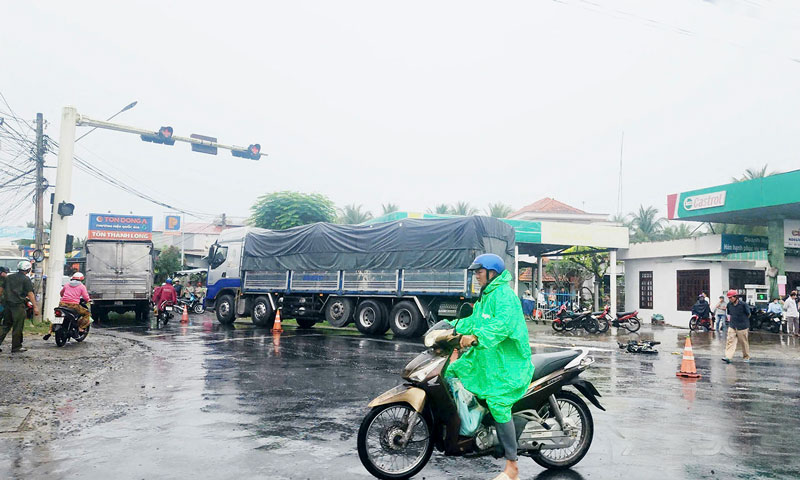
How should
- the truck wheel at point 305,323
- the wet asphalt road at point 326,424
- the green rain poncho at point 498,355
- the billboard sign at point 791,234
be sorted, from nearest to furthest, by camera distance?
1. the green rain poncho at point 498,355
2. the wet asphalt road at point 326,424
3. the truck wheel at point 305,323
4. the billboard sign at point 791,234

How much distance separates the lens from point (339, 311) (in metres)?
18.4

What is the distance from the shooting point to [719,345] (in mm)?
17531

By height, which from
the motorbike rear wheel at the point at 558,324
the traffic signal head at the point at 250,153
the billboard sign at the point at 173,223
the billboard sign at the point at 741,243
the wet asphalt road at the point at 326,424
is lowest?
the wet asphalt road at the point at 326,424

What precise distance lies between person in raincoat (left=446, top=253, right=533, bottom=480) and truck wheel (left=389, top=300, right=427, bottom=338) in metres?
11.9

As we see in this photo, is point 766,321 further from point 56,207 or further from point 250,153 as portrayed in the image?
point 56,207

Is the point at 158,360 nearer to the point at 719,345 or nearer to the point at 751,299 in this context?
the point at 719,345

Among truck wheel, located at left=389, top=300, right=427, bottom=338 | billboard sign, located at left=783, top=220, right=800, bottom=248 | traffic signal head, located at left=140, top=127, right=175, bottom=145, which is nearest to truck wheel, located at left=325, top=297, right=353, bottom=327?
truck wheel, located at left=389, top=300, right=427, bottom=338

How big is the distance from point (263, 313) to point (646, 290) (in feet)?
65.1

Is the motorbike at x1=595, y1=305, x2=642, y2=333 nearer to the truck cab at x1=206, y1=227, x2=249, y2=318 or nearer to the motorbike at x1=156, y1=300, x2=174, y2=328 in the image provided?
the truck cab at x1=206, y1=227, x2=249, y2=318

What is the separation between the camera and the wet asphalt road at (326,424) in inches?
191

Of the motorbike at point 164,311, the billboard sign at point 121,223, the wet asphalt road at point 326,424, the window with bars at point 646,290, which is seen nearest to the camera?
the wet asphalt road at point 326,424

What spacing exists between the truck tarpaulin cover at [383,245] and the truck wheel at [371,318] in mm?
1118

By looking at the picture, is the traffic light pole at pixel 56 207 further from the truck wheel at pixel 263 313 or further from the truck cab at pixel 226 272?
the truck wheel at pixel 263 313

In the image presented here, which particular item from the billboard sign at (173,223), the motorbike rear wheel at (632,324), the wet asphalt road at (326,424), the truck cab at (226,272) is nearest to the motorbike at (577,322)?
the motorbike rear wheel at (632,324)
